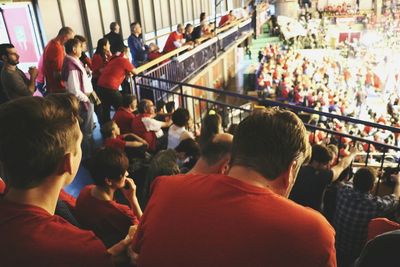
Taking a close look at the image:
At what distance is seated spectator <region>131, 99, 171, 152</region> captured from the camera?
485 cm

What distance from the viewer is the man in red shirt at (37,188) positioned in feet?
3.75

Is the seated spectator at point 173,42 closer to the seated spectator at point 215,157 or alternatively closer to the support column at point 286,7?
the seated spectator at point 215,157

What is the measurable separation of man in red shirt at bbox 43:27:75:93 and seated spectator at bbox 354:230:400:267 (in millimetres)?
4363

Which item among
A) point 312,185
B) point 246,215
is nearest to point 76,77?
point 312,185

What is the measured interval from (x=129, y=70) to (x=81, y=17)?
4.81 meters

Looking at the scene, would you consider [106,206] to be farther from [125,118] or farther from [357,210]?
[125,118]

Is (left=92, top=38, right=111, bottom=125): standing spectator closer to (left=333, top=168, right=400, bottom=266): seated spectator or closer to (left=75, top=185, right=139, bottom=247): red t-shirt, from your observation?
(left=75, top=185, right=139, bottom=247): red t-shirt

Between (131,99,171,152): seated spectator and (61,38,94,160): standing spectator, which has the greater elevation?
(61,38,94,160): standing spectator

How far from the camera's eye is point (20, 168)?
1.23 metres

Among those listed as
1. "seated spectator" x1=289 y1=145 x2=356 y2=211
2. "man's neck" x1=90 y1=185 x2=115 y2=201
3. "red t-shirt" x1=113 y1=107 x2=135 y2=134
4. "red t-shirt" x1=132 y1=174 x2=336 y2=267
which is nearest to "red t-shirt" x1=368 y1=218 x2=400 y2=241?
"seated spectator" x1=289 y1=145 x2=356 y2=211

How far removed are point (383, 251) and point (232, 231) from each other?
629 mm

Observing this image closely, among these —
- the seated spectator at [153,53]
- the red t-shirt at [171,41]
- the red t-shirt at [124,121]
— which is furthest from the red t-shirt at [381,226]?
the red t-shirt at [171,41]

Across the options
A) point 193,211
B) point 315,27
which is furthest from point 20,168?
point 315,27

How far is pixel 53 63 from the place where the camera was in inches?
189
